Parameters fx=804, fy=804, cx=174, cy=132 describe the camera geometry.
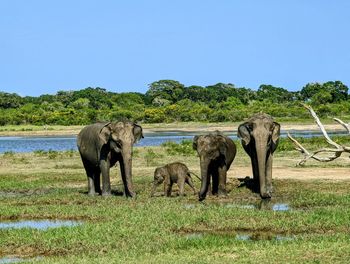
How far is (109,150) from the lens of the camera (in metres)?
21.4

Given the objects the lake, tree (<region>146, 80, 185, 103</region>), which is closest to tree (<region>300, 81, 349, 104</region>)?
tree (<region>146, 80, 185, 103</region>)

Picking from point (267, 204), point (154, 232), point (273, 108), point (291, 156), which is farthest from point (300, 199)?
point (273, 108)

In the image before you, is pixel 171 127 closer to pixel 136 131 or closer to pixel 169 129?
pixel 169 129

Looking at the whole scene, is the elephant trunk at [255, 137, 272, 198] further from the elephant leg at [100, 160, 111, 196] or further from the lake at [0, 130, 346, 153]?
the lake at [0, 130, 346, 153]

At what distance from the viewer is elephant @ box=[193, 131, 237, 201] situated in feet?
64.2

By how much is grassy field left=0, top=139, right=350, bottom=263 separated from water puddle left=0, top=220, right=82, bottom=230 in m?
0.32

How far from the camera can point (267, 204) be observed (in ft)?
61.1

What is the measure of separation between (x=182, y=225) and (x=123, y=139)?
19.7ft

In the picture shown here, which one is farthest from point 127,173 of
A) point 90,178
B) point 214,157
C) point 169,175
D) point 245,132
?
point 245,132

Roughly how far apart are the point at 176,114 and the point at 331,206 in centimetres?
7939

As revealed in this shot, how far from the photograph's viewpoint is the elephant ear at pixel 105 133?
2105 cm

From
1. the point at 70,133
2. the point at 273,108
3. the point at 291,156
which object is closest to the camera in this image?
the point at 291,156

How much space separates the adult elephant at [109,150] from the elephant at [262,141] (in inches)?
114

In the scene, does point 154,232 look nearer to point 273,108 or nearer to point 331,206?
point 331,206
